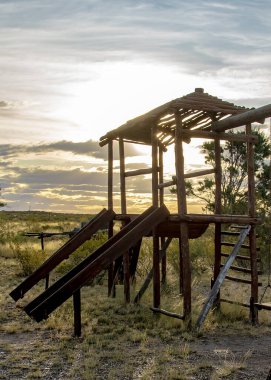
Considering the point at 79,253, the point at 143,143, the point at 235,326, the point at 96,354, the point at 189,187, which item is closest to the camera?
the point at 96,354

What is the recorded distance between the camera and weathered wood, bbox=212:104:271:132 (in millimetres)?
8180

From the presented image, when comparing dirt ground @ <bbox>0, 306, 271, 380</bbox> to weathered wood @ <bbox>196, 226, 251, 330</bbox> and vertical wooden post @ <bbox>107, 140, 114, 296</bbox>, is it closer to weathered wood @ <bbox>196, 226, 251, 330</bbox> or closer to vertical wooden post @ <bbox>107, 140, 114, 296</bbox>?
weathered wood @ <bbox>196, 226, 251, 330</bbox>

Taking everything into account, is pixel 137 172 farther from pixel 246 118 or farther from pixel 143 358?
pixel 143 358

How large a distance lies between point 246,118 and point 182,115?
224 cm

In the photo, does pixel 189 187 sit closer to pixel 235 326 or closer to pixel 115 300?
pixel 115 300

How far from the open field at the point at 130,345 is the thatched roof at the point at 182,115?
3.92m

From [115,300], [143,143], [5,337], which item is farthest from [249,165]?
[5,337]

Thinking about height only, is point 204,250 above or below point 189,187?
below

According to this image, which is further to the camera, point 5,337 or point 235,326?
point 235,326

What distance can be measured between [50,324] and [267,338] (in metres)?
3.96

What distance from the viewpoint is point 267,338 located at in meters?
9.53

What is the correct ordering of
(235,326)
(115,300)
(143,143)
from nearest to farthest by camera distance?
(235,326), (115,300), (143,143)

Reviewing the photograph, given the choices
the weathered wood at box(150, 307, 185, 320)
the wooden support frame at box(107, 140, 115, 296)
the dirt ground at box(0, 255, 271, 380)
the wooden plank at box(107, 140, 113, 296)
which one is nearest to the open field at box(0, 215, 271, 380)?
the dirt ground at box(0, 255, 271, 380)

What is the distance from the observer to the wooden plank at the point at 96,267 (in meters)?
8.68
